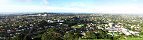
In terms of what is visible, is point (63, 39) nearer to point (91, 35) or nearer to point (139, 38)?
point (91, 35)

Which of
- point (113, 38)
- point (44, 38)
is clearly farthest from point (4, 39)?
point (113, 38)

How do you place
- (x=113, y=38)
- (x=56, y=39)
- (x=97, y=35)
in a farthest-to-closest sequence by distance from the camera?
(x=97, y=35) → (x=113, y=38) → (x=56, y=39)

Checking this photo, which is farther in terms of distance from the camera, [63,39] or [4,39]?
[4,39]

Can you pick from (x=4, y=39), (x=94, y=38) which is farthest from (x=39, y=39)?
(x=94, y=38)

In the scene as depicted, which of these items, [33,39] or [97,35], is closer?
[33,39]

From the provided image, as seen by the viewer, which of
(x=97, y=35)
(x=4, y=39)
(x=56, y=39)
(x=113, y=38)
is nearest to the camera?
(x=56, y=39)

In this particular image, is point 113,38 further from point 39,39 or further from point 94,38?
point 39,39

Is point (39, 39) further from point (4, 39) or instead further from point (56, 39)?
point (4, 39)

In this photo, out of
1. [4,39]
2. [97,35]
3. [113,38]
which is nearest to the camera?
[4,39]

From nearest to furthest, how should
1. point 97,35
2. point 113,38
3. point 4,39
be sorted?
point 4,39 < point 113,38 < point 97,35
